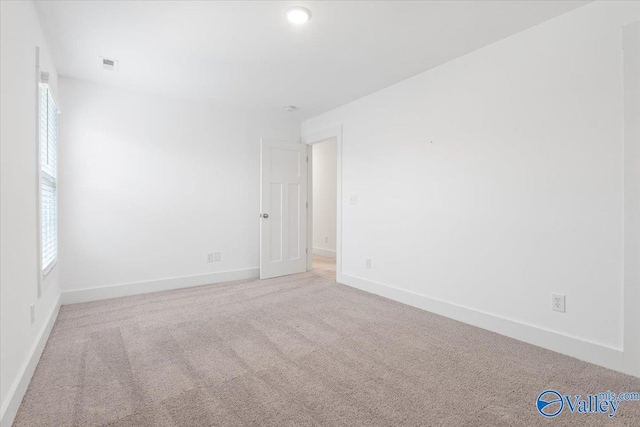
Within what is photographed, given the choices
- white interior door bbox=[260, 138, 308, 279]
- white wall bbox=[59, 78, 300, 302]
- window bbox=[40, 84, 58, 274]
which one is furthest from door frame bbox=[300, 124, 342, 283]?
window bbox=[40, 84, 58, 274]

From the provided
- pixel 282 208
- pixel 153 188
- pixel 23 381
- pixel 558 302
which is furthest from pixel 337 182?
pixel 23 381

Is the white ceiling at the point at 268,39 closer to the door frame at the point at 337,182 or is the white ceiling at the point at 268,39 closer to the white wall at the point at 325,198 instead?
the door frame at the point at 337,182

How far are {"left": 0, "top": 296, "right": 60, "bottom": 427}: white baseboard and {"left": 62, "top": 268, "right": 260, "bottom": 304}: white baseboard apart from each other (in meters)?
0.95

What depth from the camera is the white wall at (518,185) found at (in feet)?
6.75

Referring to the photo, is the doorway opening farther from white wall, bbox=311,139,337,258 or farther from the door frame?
the door frame

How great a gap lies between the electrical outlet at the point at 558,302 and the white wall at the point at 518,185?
3cm

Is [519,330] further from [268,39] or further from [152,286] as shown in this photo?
[152,286]

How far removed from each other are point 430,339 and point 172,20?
3.09m

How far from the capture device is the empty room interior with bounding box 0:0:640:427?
5.72ft

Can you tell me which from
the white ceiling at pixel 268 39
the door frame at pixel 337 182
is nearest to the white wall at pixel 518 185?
the white ceiling at pixel 268 39

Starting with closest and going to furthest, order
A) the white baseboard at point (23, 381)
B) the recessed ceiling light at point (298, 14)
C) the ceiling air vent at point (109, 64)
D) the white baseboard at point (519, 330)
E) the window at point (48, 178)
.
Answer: the white baseboard at point (23, 381) < the white baseboard at point (519, 330) < the recessed ceiling light at point (298, 14) < the window at point (48, 178) < the ceiling air vent at point (109, 64)

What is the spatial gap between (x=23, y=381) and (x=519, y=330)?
3.26 metres

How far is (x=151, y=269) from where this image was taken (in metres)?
3.82

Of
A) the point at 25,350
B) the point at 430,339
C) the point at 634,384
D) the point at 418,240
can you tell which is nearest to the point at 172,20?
the point at 25,350
